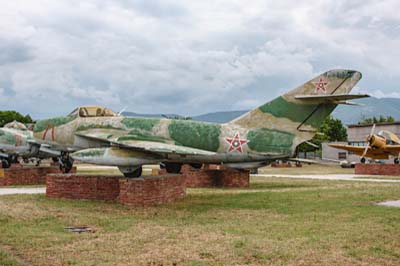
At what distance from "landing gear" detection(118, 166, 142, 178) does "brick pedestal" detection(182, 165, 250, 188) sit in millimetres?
7616

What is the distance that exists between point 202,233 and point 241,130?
690cm

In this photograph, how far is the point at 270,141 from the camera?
1602 cm

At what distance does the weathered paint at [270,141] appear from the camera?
15938mm

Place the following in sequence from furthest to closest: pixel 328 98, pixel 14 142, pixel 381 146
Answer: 1. pixel 381 146
2. pixel 14 142
3. pixel 328 98

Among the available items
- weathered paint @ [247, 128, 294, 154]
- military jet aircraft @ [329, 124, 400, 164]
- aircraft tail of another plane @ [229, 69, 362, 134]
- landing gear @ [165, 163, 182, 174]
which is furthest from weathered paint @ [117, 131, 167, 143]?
military jet aircraft @ [329, 124, 400, 164]

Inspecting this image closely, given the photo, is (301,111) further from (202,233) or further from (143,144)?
(202,233)

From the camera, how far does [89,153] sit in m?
14.5

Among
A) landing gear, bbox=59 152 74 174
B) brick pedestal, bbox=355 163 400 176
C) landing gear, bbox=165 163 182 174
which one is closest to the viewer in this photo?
landing gear, bbox=59 152 74 174

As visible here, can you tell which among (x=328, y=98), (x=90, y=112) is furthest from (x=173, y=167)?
(x=328, y=98)

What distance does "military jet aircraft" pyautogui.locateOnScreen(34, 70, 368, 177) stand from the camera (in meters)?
15.6

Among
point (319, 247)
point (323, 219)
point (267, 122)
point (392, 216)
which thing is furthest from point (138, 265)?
point (267, 122)

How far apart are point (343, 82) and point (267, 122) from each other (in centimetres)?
286

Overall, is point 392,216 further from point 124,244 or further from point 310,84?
point 124,244

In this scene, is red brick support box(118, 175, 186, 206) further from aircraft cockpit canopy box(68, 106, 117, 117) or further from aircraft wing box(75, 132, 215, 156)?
aircraft cockpit canopy box(68, 106, 117, 117)
